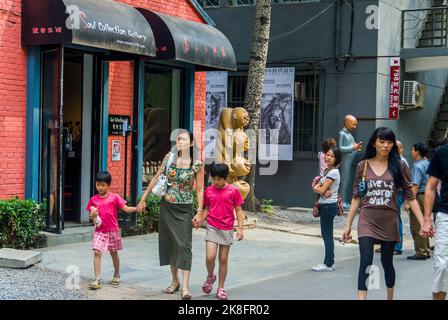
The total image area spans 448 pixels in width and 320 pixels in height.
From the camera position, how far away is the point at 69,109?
11.6 m

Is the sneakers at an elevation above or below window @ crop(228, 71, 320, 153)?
below

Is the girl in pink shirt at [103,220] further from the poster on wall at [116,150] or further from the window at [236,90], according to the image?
the window at [236,90]

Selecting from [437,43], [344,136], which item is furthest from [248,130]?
[437,43]

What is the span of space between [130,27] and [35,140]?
2.31m

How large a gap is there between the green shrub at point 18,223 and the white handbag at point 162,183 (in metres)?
2.63

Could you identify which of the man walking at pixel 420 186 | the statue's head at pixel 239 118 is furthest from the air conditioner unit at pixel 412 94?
the man walking at pixel 420 186

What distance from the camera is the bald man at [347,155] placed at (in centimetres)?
1524

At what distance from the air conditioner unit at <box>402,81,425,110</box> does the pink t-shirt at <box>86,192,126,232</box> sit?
10.9 metres

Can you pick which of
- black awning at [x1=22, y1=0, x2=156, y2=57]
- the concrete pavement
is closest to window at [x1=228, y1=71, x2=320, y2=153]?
the concrete pavement

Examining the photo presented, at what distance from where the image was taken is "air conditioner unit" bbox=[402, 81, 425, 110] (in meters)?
16.8

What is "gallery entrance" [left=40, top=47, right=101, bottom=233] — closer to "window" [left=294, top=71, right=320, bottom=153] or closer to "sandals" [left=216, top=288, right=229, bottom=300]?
"sandals" [left=216, top=288, right=229, bottom=300]

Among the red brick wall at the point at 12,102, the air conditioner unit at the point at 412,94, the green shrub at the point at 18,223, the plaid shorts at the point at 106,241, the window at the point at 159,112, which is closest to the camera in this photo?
the plaid shorts at the point at 106,241

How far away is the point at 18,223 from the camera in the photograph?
9320 millimetres

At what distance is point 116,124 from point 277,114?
6224 mm
